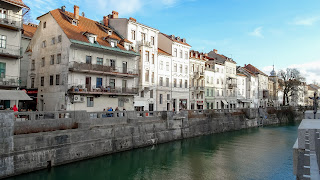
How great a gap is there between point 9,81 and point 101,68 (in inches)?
431

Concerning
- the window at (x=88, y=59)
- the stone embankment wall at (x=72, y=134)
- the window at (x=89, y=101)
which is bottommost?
the stone embankment wall at (x=72, y=134)

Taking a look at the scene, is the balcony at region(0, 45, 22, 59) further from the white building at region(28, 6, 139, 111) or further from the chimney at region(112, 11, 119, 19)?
the chimney at region(112, 11, 119, 19)

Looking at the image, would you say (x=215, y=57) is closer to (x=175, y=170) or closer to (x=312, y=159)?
(x=175, y=170)

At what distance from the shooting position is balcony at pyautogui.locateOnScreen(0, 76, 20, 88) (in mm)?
24114

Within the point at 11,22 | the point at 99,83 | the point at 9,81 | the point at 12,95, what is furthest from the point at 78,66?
the point at 12,95

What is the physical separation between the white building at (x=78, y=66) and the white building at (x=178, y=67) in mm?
12384

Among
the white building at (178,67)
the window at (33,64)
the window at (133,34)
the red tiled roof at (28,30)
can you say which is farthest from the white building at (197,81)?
the red tiled roof at (28,30)

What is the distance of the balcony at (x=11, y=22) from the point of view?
2394 centimetres

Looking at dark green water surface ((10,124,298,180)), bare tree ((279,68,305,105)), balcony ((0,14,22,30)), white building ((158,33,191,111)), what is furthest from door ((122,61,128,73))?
bare tree ((279,68,305,105))

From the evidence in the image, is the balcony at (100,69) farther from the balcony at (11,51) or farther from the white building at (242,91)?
the white building at (242,91)

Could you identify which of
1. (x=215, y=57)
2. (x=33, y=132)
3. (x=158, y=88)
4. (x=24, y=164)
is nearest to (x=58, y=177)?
(x=24, y=164)

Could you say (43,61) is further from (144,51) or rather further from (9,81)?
(144,51)

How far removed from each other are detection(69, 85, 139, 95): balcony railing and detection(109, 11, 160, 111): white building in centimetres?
426

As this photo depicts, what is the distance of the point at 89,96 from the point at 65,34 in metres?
8.09
